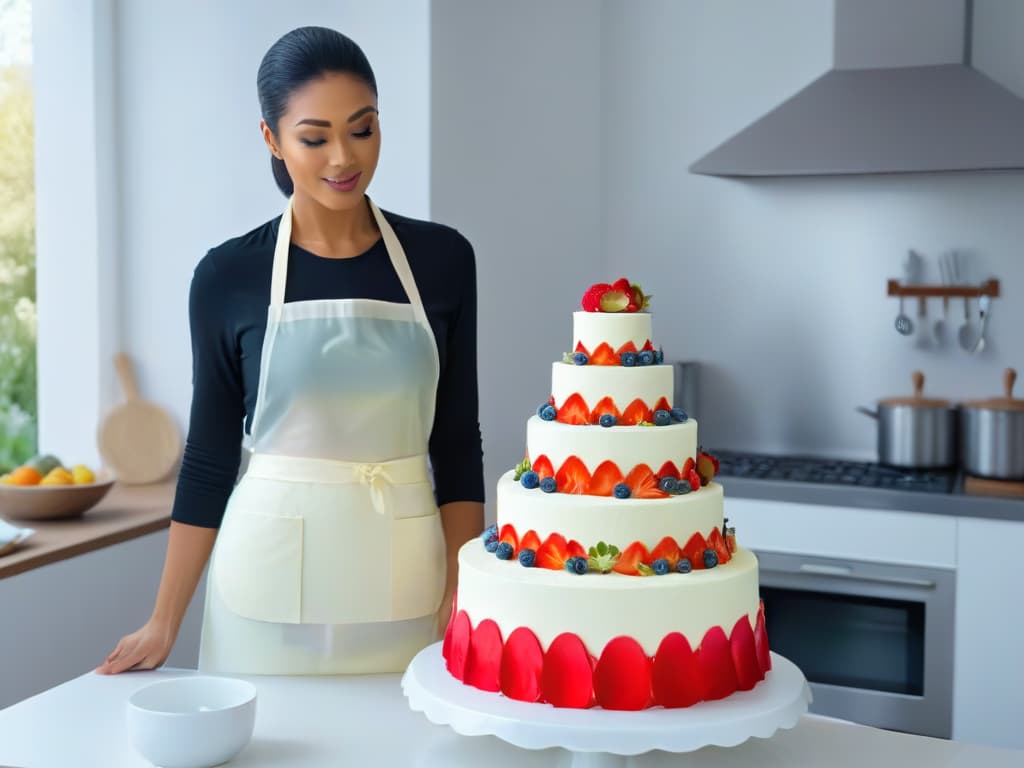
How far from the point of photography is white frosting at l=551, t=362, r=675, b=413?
1288mm

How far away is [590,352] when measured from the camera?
1.33 metres

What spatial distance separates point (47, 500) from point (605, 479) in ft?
5.33

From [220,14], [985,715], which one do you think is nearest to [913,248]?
[985,715]

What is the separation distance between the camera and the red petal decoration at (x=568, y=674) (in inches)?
45.5

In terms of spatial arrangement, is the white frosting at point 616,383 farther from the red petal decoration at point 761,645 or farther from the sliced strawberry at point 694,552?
the red petal decoration at point 761,645

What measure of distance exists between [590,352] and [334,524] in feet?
1.37

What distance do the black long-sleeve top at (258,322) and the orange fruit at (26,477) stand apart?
114cm

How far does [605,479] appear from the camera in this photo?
4.14 ft

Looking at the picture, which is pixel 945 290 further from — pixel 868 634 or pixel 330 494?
pixel 330 494

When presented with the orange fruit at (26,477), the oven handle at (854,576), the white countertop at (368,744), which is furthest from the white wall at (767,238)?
the white countertop at (368,744)

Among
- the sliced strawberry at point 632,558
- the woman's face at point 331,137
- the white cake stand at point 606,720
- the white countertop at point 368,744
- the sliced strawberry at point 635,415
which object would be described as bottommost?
the white countertop at point 368,744

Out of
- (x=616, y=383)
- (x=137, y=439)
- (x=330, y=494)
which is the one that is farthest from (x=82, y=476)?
(x=616, y=383)

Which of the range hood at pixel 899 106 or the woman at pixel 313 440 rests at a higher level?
the range hood at pixel 899 106

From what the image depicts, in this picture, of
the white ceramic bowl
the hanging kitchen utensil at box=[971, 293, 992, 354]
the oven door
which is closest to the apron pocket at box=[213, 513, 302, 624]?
the white ceramic bowl
